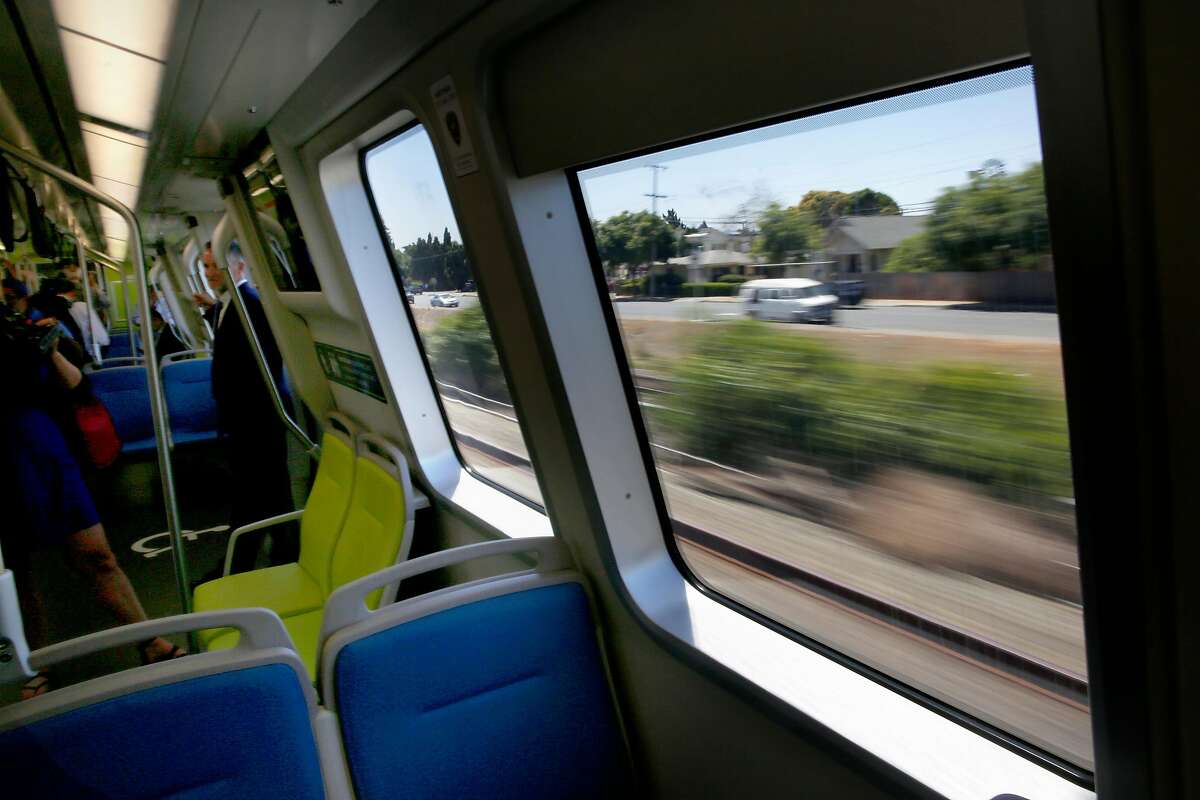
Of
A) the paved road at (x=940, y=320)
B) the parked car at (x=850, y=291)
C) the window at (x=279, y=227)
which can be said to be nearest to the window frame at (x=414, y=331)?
the window at (x=279, y=227)

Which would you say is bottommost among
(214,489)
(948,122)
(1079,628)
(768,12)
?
(214,489)

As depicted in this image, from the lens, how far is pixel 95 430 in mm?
3125

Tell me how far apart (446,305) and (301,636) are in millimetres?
1347

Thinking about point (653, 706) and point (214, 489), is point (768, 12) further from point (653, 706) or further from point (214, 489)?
point (214, 489)

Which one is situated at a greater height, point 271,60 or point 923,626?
point 271,60

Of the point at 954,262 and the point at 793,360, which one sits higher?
the point at 954,262

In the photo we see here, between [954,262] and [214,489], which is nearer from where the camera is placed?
[954,262]

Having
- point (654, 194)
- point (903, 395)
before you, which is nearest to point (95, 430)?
point (654, 194)

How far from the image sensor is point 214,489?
6797mm

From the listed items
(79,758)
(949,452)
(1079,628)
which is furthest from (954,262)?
(79,758)

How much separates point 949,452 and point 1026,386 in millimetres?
216

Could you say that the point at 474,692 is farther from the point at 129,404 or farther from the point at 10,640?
the point at 129,404

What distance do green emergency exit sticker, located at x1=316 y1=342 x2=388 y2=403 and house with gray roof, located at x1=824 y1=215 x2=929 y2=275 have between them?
2757 millimetres

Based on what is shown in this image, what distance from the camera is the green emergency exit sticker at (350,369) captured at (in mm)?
4020
